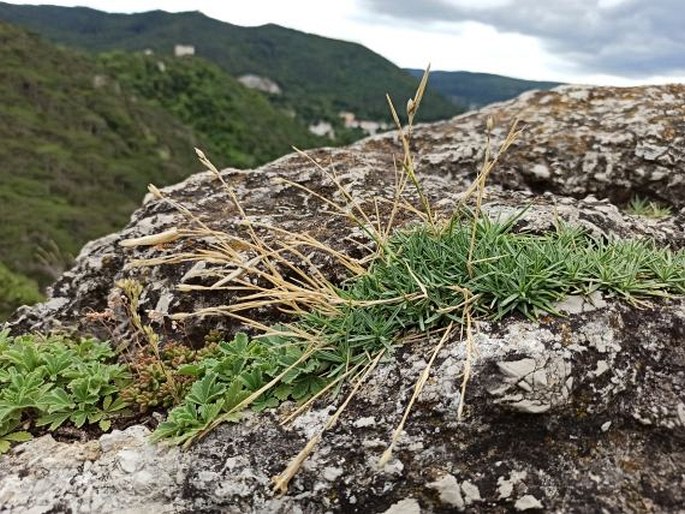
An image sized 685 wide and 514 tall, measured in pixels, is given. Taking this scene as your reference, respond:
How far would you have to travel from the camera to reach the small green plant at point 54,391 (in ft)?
12.2

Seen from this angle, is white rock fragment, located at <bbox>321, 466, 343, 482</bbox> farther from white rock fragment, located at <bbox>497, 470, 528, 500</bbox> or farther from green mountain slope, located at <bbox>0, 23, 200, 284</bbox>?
green mountain slope, located at <bbox>0, 23, 200, 284</bbox>

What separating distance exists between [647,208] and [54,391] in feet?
17.8

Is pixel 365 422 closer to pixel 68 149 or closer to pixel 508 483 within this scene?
pixel 508 483

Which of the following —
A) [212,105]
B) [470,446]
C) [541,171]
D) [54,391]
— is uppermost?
[541,171]

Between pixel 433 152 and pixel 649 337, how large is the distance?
432 centimetres

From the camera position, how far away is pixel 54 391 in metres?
3.76

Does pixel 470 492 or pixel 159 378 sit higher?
pixel 470 492

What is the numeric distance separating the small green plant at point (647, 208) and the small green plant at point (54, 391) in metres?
4.69

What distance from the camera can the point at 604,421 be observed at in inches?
126

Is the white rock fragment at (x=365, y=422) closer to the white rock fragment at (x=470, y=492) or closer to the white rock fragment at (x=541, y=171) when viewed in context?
the white rock fragment at (x=470, y=492)

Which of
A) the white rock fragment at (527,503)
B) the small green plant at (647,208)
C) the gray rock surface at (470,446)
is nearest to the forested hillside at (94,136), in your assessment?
the small green plant at (647,208)

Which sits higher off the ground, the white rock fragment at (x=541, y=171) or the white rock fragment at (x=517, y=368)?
the white rock fragment at (x=541, y=171)

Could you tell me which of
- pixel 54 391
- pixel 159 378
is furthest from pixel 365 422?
pixel 54 391

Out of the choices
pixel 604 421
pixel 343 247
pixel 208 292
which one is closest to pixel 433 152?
pixel 343 247
